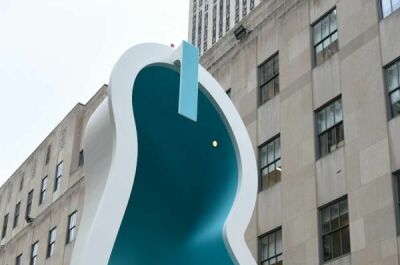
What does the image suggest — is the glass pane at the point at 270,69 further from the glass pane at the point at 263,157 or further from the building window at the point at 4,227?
the building window at the point at 4,227

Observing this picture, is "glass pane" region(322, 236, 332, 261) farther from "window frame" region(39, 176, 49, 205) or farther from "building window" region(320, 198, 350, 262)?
"window frame" region(39, 176, 49, 205)

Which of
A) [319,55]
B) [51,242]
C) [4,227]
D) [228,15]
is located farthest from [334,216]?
[228,15]

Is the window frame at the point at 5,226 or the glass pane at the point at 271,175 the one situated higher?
the window frame at the point at 5,226

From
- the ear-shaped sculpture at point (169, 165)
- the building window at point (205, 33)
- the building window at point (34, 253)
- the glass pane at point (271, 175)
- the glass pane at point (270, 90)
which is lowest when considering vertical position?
the ear-shaped sculpture at point (169, 165)

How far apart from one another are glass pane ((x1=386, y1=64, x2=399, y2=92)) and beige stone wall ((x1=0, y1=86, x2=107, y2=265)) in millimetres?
18788

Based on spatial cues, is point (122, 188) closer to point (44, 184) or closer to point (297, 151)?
point (297, 151)

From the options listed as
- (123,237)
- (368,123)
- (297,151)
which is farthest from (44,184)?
(123,237)

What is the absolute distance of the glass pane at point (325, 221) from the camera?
23.4 metres

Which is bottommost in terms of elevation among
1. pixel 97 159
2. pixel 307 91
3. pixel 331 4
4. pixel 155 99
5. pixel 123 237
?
pixel 123 237

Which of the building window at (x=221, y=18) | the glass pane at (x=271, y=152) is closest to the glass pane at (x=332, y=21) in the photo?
the glass pane at (x=271, y=152)

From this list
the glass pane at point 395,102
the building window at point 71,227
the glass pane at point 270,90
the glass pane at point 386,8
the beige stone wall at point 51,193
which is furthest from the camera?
the beige stone wall at point 51,193

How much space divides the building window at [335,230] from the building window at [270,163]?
2.96m

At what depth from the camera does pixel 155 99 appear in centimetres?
1568

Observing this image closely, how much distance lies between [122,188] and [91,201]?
934mm
